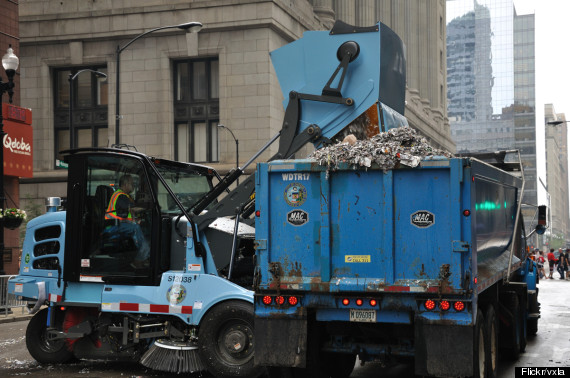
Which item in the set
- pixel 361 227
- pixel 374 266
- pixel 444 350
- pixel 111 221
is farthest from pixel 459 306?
pixel 111 221

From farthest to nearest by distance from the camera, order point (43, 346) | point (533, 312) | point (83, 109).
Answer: point (83, 109), point (533, 312), point (43, 346)

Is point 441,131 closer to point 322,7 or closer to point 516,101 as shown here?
point 322,7

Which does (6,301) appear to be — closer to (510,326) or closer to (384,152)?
(510,326)

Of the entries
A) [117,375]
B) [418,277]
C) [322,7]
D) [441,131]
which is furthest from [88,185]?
[441,131]

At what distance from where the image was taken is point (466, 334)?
7355mm

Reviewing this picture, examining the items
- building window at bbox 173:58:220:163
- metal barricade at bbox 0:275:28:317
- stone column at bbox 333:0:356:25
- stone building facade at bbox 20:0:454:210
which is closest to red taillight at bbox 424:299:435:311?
metal barricade at bbox 0:275:28:317

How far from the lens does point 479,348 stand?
7977 mm

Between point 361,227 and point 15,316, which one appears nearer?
point 361,227

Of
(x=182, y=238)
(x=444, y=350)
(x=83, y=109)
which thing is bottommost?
(x=444, y=350)

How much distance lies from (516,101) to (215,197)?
19835 centimetres

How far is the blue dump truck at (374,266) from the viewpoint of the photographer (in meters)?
7.46

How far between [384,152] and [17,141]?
68.5ft

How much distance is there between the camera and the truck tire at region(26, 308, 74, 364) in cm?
1096

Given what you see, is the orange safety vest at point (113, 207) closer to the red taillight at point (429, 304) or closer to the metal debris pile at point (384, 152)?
the metal debris pile at point (384, 152)
